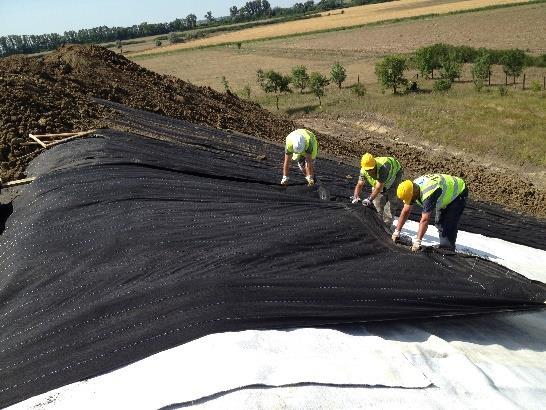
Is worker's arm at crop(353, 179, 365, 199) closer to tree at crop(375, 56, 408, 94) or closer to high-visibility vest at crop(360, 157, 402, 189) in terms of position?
high-visibility vest at crop(360, 157, 402, 189)

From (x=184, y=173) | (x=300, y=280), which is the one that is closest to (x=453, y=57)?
(x=184, y=173)

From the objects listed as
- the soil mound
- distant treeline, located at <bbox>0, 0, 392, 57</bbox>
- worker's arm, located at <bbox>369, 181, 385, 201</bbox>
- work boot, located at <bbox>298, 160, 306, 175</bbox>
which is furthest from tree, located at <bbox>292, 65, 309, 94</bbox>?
distant treeline, located at <bbox>0, 0, 392, 57</bbox>

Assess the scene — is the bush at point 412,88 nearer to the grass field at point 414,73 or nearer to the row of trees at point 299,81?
the grass field at point 414,73

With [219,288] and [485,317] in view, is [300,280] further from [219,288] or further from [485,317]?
[485,317]

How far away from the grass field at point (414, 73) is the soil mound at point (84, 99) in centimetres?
609

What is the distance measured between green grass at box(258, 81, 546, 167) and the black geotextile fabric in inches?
401

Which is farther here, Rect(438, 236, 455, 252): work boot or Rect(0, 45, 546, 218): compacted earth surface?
Rect(0, 45, 546, 218): compacted earth surface

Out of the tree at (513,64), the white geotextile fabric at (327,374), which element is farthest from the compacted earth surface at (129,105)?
the tree at (513,64)

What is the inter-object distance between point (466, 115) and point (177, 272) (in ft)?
50.7

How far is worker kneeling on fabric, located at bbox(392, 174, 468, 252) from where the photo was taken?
192 inches

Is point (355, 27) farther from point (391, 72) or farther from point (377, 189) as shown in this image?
point (377, 189)

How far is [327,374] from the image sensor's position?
3232 mm

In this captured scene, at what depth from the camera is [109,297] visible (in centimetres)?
392

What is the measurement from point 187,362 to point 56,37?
97418mm
